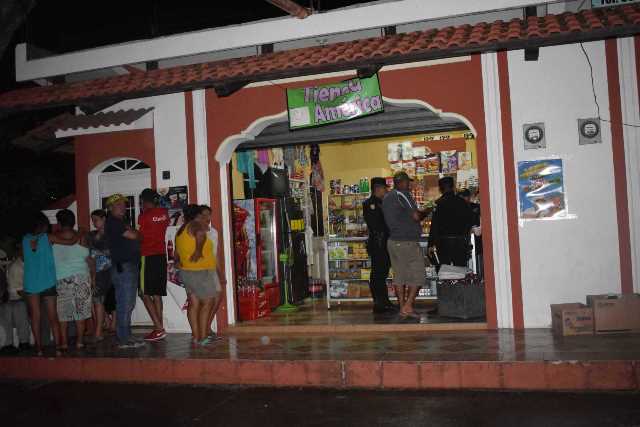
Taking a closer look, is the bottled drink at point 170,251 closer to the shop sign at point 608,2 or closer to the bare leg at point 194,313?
the bare leg at point 194,313

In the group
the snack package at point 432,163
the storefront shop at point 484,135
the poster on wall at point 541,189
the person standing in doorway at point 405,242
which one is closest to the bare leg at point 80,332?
the storefront shop at point 484,135

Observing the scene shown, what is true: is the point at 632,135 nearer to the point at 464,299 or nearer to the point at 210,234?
the point at 464,299

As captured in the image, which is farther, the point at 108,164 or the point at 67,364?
the point at 108,164

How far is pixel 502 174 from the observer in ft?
27.9

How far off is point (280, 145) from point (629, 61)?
204 inches

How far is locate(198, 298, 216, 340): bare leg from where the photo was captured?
8.15 m

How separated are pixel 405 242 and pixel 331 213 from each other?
10.4 feet

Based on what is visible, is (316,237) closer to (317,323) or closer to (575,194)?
(317,323)

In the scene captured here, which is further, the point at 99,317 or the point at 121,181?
the point at 121,181

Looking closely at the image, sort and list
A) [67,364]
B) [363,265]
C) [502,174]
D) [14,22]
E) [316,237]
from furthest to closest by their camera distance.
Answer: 1. [316,237]
2. [363,265]
3. [502,174]
4. [67,364]
5. [14,22]

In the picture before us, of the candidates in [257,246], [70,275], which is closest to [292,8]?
[257,246]

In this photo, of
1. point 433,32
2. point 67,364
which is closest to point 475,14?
point 433,32

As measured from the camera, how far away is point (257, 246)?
34.4 ft

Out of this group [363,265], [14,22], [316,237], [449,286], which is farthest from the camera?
[316,237]
